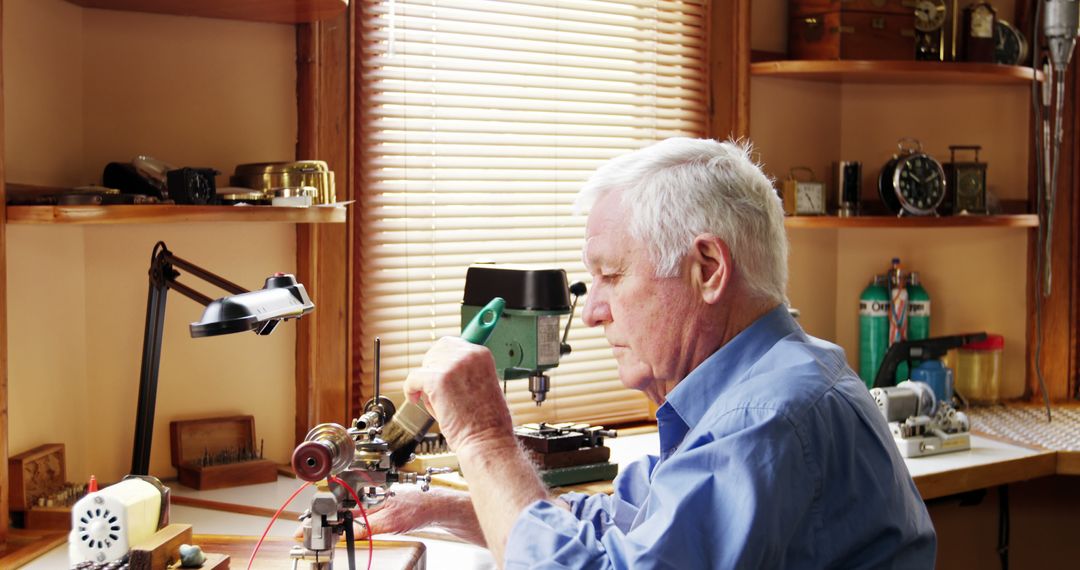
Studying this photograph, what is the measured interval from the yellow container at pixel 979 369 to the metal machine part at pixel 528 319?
1.76 metres

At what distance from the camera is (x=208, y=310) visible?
6.29 feet

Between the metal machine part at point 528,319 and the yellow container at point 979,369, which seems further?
the yellow container at point 979,369

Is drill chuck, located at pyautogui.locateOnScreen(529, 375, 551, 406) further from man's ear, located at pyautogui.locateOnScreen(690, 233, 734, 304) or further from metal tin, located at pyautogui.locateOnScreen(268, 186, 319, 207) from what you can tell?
man's ear, located at pyautogui.locateOnScreen(690, 233, 734, 304)

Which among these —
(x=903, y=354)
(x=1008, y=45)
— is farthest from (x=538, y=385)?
(x=1008, y=45)

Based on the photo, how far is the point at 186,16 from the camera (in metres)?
2.67

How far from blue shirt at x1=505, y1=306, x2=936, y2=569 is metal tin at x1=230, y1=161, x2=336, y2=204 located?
1154 mm

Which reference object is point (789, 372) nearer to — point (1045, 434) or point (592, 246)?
point (592, 246)

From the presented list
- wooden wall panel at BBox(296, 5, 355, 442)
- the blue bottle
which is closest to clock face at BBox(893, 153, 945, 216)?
the blue bottle

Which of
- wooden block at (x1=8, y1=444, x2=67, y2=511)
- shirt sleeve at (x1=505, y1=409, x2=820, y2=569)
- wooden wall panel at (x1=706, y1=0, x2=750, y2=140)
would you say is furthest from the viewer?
wooden wall panel at (x1=706, y1=0, x2=750, y2=140)

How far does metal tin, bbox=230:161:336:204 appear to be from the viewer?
2.49m

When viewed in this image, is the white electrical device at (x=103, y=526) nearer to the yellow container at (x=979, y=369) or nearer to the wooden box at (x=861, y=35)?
the wooden box at (x=861, y=35)

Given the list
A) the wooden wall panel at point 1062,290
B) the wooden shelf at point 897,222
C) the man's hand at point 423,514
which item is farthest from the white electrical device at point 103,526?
the wooden wall panel at point 1062,290

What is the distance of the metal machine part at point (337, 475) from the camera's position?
5.55ft

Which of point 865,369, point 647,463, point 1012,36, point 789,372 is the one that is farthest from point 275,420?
point 1012,36
